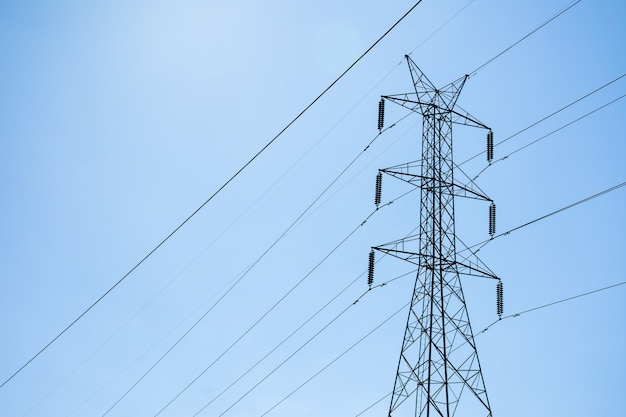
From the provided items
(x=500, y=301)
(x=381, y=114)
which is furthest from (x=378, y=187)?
(x=500, y=301)

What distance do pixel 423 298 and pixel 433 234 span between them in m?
2.47

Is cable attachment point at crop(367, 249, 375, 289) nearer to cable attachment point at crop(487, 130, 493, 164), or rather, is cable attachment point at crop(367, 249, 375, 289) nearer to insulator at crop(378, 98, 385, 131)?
insulator at crop(378, 98, 385, 131)

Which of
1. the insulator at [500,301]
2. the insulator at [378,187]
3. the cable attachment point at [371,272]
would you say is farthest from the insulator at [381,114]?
the insulator at [500,301]

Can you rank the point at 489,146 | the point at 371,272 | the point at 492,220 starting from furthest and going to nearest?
the point at 489,146 < the point at 492,220 < the point at 371,272

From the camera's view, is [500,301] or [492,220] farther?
[492,220]

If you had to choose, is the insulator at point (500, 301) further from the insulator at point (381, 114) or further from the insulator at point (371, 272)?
the insulator at point (381, 114)

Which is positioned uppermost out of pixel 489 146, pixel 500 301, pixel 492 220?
pixel 489 146

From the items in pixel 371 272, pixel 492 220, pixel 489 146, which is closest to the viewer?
pixel 371 272

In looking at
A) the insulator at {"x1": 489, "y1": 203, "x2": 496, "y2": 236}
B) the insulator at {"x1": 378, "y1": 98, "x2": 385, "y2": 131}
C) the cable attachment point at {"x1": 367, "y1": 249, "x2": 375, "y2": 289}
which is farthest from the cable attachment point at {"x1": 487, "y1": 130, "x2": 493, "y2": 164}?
the cable attachment point at {"x1": 367, "y1": 249, "x2": 375, "y2": 289}

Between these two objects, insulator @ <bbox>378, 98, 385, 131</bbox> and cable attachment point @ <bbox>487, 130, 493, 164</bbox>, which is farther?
cable attachment point @ <bbox>487, 130, 493, 164</bbox>

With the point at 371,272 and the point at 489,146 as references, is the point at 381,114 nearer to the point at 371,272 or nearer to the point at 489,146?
the point at 489,146

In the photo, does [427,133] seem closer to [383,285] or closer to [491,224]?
[491,224]

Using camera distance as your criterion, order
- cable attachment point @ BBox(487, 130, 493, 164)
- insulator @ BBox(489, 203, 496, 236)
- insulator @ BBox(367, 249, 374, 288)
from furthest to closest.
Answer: cable attachment point @ BBox(487, 130, 493, 164), insulator @ BBox(489, 203, 496, 236), insulator @ BBox(367, 249, 374, 288)

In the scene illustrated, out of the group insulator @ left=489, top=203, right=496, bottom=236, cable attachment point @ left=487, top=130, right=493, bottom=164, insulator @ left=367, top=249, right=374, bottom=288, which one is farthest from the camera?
cable attachment point @ left=487, top=130, right=493, bottom=164
